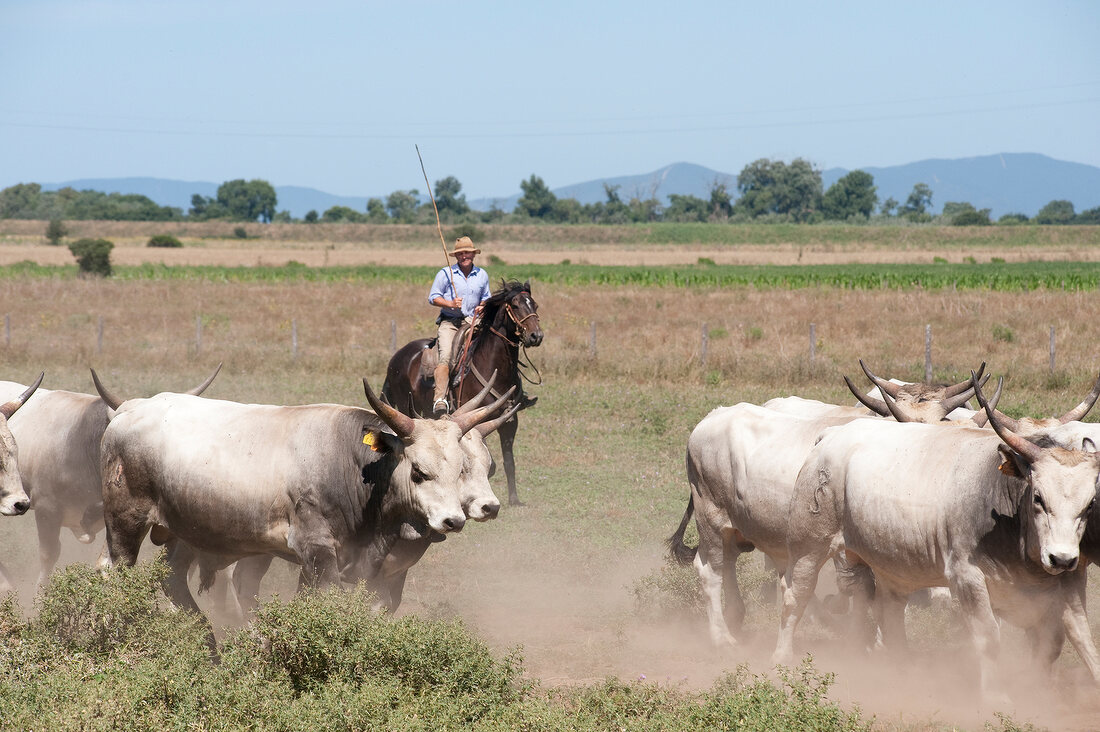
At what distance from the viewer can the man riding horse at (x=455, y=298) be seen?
1209cm

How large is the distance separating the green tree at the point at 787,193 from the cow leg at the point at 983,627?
123 m

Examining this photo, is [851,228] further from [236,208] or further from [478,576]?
[236,208]

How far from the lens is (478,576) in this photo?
9609 mm

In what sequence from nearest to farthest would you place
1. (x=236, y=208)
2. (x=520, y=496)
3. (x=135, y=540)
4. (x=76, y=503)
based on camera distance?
(x=135, y=540), (x=76, y=503), (x=520, y=496), (x=236, y=208)

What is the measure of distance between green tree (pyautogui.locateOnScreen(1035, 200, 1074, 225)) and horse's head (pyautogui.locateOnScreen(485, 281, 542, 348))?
11392 cm

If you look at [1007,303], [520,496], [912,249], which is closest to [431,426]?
[520,496]

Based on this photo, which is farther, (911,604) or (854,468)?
(911,604)

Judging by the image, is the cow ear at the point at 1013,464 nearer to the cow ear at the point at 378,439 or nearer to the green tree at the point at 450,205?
the cow ear at the point at 378,439

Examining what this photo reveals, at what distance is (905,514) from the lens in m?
6.45

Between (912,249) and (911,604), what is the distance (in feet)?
227

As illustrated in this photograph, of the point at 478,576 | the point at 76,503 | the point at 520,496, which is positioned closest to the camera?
the point at 76,503

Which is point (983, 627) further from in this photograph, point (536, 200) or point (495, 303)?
point (536, 200)

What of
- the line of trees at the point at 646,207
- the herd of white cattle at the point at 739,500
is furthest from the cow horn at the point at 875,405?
A: the line of trees at the point at 646,207

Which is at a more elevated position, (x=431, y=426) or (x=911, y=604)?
(x=431, y=426)
